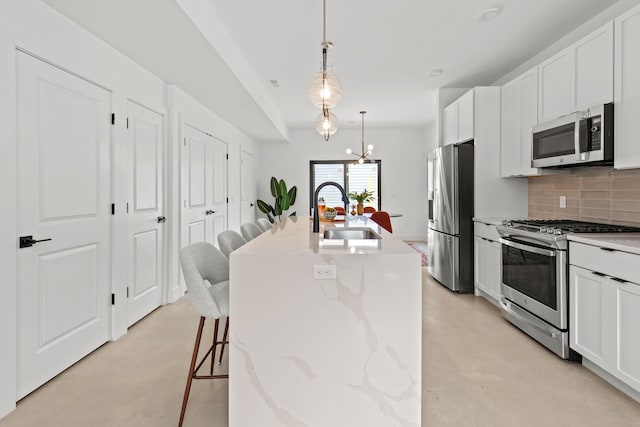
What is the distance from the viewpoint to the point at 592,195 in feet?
9.61

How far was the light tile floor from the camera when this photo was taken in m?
1.80

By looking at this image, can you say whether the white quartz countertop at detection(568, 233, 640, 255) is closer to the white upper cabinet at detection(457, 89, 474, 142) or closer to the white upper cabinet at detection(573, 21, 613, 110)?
the white upper cabinet at detection(573, 21, 613, 110)

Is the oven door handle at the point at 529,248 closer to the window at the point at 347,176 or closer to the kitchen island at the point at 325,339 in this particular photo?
the kitchen island at the point at 325,339

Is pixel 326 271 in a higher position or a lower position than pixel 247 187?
lower

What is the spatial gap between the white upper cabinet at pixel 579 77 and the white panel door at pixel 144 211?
11.9 feet

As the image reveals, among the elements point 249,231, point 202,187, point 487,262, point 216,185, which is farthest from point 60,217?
point 487,262

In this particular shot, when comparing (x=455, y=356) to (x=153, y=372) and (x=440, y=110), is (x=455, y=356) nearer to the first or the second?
(x=153, y=372)

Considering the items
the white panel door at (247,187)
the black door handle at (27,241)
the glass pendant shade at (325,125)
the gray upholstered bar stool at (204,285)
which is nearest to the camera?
the gray upholstered bar stool at (204,285)

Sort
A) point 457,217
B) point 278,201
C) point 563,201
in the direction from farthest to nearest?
point 278,201, point 457,217, point 563,201

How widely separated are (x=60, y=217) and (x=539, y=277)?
3439mm

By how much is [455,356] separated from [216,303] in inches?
70.4

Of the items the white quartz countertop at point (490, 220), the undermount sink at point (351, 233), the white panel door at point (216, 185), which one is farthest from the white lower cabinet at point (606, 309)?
the white panel door at point (216, 185)

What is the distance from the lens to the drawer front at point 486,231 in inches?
138

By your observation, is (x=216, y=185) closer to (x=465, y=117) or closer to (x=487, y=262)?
(x=465, y=117)
